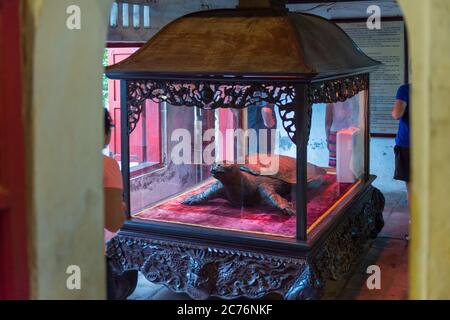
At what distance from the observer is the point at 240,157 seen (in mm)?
4633

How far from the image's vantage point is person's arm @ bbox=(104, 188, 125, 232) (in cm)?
309

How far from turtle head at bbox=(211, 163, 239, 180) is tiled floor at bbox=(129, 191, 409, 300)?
0.91 metres

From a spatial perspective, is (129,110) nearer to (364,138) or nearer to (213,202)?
(213,202)

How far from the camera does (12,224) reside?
6.19 ft

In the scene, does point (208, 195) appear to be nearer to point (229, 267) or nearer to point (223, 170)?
point (223, 170)

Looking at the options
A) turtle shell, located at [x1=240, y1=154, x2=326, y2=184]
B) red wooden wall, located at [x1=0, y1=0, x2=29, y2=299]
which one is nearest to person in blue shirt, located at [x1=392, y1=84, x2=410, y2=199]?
turtle shell, located at [x1=240, y1=154, x2=326, y2=184]

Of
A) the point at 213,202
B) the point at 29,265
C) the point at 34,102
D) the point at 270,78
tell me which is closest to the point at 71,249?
the point at 29,265

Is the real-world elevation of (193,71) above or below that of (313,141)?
above

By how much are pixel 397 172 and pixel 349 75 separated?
4.04 feet

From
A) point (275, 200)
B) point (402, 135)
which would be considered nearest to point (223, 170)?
point (275, 200)

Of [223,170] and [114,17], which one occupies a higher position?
[114,17]

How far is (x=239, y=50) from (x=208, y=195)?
4.19 ft

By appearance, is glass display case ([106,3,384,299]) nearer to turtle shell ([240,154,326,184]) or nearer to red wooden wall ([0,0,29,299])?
turtle shell ([240,154,326,184])
